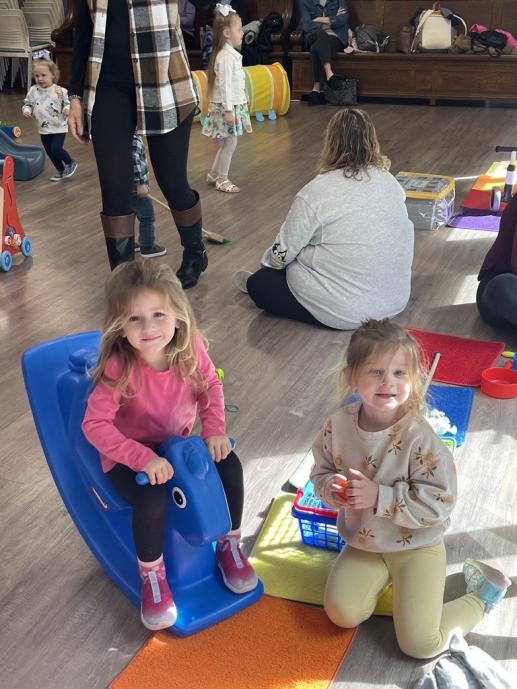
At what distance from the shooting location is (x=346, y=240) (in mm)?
2904

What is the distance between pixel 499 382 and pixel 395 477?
107 centimetres

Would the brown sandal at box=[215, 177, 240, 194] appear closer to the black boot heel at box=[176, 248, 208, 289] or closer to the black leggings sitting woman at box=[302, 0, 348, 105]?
the black boot heel at box=[176, 248, 208, 289]

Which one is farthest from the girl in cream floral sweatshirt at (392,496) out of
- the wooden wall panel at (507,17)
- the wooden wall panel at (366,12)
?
the wooden wall panel at (366,12)

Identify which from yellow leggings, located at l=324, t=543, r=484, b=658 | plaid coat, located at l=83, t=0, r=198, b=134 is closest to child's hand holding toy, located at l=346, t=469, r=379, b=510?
yellow leggings, located at l=324, t=543, r=484, b=658

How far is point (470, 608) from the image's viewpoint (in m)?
1.69

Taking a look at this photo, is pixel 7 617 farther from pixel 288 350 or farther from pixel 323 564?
pixel 288 350

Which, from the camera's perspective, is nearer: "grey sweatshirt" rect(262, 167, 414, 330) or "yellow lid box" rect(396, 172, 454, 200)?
"grey sweatshirt" rect(262, 167, 414, 330)

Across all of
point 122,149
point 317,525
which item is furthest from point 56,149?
point 317,525

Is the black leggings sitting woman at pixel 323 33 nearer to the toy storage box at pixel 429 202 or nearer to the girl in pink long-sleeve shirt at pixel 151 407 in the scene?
the toy storage box at pixel 429 202

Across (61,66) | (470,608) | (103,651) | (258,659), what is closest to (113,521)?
(103,651)

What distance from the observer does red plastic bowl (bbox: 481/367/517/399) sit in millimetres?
2562

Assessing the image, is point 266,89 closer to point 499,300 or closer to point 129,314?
point 499,300

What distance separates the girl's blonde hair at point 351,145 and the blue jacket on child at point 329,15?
5022 mm

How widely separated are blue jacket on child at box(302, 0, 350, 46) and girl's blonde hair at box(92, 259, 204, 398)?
636 cm
